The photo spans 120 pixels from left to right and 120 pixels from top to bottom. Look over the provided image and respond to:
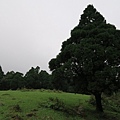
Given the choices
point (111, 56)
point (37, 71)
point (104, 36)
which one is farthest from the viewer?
point (37, 71)

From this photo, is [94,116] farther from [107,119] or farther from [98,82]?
[98,82]

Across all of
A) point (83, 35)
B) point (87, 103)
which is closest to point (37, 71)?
point (87, 103)

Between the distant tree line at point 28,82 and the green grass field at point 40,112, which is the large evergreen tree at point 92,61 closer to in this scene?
the green grass field at point 40,112

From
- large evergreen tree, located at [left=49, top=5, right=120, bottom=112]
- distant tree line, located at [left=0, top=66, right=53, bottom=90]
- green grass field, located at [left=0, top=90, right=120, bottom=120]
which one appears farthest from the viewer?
distant tree line, located at [left=0, top=66, right=53, bottom=90]

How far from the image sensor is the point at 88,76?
19031 millimetres

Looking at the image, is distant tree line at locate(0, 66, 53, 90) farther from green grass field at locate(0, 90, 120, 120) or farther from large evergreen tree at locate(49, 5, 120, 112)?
large evergreen tree at locate(49, 5, 120, 112)

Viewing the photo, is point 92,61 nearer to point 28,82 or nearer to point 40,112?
point 40,112

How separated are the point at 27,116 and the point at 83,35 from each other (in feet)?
27.0

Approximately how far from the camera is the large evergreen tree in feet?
59.2

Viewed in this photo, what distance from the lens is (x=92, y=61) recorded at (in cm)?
1852

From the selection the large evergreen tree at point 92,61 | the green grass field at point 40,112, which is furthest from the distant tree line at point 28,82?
the large evergreen tree at point 92,61

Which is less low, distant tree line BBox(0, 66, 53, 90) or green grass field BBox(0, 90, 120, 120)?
distant tree line BBox(0, 66, 53, 90)

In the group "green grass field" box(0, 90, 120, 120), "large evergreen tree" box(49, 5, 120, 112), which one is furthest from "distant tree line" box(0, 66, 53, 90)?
"large evergreen tree" box(49, 5, 120, 112)

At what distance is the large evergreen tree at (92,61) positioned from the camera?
18047 mm
